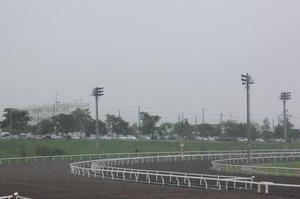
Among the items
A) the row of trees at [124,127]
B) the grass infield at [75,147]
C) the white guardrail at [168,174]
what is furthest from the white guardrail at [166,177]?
the row of trees at [124,127]

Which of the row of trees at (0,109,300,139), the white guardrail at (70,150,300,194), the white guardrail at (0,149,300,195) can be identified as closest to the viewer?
the white guardrail at (70,150,300,194)

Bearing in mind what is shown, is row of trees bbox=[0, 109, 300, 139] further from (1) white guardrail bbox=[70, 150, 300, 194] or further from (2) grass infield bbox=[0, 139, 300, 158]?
(1) white guardrail bbox=[70, 150, 300, 194]

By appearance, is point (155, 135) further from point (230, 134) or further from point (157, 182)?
point (157, 182)

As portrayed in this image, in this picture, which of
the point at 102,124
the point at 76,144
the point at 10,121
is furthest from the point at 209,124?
the point at 76,144

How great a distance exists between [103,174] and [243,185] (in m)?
11.9

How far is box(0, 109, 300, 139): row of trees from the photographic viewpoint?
130 metres

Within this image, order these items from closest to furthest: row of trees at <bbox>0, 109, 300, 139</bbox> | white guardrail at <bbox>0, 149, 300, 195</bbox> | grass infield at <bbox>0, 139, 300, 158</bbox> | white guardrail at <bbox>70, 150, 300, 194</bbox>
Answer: white guardrail at <bbox>70, 150, 300, 194</bbox> < white guardrail at <bbox>0, 149, 300, 195</bbox> < grass infield at <bbox>0, 139, 300, 158</bbox> < row of trees at <bbox>0, 109, 300, 139</bbox>

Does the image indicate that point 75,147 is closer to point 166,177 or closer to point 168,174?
point 166,177

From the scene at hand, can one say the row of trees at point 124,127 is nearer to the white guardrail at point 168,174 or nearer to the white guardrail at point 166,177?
the white guardrail at point 168,174

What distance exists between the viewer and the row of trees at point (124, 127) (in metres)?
130

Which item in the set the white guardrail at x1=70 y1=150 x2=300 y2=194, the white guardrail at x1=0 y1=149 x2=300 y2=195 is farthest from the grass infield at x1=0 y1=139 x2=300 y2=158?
the white guardrail at x1=70 y1=150 x2=300 y2=194

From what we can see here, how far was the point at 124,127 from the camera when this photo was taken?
15250cm

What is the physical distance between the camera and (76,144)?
86250 mm

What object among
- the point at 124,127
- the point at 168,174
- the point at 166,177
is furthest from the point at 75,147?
the point at 124,127
